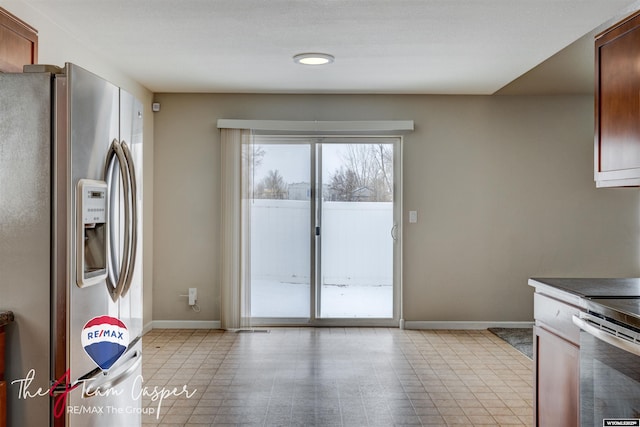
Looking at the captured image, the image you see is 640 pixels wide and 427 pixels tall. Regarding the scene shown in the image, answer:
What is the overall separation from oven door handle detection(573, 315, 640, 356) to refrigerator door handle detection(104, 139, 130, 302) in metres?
1.87

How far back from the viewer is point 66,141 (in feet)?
5.80

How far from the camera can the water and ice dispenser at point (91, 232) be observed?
71.1 inches

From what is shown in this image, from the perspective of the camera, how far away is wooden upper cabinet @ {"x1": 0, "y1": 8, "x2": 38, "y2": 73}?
94.5 inches

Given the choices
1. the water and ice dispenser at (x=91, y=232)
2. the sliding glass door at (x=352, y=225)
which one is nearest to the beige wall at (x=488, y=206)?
the sliding glass door at (x=352, y=225)

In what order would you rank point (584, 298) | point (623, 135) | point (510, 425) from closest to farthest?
1. point (584, 298)
2. point (623, 135)
3. point (510, 425)

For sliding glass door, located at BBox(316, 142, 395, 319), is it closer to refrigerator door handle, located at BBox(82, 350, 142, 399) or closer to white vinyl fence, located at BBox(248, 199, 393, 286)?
white vinyl fence, located at BBox(248, 199, 393, 286)

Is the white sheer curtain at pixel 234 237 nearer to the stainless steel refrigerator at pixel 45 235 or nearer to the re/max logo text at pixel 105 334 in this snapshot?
the re/max logo text at pixel 105 334

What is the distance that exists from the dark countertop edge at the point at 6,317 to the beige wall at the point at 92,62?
1.74 meters

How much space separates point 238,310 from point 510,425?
2.88 metres

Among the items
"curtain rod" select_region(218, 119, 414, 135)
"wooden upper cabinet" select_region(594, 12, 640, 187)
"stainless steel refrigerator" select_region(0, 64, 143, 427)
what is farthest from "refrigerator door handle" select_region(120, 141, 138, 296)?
"curtain rod" select_region(218, 119, 414, 135)

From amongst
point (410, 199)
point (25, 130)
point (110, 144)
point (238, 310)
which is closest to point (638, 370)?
point (110, 144)

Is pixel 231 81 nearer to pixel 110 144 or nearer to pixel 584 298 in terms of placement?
pixel 110 144

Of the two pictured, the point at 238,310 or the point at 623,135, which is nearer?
the point at 623,135

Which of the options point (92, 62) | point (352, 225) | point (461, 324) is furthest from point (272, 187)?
point (461, 324)
